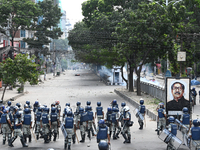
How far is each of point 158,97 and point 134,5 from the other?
1144 centimetres

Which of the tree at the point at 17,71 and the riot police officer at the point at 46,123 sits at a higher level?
the tree at the point at 17,71

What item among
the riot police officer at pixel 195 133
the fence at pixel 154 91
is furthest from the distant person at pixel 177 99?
the fence at pixel 154 91

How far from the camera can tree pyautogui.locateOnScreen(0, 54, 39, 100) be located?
24.0m

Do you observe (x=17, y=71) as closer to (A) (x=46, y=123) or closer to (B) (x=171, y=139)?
(A) (x=46, y=123)

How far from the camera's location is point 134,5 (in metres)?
32.6

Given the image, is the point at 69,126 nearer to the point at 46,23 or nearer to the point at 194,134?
the point at 194,134

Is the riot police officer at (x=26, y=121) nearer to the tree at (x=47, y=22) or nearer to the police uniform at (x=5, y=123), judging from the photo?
the police uniform at (x=5, y=123)

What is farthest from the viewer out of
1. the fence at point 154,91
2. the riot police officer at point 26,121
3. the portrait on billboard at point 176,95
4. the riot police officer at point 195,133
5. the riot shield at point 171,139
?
the fence at point 154,91

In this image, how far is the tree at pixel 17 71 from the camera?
78.8 feet

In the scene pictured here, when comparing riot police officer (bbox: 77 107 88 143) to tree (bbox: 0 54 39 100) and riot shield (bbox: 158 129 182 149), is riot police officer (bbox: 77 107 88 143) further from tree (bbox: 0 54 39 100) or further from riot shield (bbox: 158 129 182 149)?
tree (bbox: 0 54 39 100)

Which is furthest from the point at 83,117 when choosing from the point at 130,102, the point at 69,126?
the point at 130,102

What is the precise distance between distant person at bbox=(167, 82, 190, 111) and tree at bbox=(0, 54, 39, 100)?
13.5 m

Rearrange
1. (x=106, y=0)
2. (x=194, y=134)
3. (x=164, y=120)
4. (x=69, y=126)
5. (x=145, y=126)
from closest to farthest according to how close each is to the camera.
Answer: (x=194, y=134) < (x=69, y=126) < (x=164, y=120) < (x=145, y=126) < (x=106, y=0)

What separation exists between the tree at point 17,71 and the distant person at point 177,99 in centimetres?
1345
